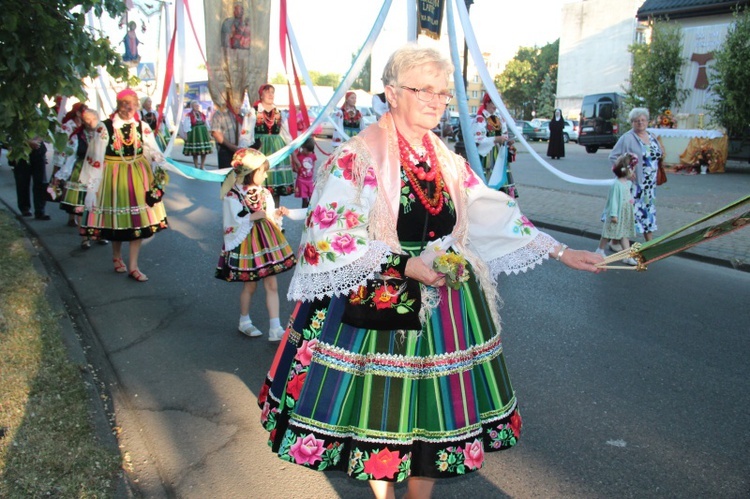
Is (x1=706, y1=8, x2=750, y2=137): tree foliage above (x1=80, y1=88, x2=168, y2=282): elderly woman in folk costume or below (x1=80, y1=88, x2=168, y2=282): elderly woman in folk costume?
above

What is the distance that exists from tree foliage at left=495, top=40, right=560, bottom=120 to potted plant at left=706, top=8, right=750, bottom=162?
4934cm

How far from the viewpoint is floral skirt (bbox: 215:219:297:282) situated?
4.96 m

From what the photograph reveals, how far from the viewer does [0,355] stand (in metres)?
4.23

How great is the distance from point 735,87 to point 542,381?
57.0ft

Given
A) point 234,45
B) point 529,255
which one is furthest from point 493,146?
point 529,255

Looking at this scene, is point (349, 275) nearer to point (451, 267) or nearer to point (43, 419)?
point (451, 267)

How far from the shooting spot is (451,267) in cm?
214

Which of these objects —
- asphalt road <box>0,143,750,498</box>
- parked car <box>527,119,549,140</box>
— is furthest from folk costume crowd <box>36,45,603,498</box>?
parked car <box>527,119,549,140</box>

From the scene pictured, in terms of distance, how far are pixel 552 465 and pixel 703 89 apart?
21.5m

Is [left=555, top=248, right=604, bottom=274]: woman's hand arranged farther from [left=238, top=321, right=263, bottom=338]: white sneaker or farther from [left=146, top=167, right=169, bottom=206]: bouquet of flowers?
[left=146, top=167, right=169, bottom=206]: bouquet of flowers

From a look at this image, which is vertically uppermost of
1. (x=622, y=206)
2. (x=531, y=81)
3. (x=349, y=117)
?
(x=531, y=81)

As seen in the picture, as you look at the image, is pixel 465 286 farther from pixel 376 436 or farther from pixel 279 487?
pixel 279 487

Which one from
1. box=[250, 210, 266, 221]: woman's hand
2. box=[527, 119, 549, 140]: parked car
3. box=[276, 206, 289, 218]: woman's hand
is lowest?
box=[250, 210, 266, 221]: woman's hand

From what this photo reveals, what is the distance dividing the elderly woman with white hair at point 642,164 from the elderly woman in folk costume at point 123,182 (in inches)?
213
